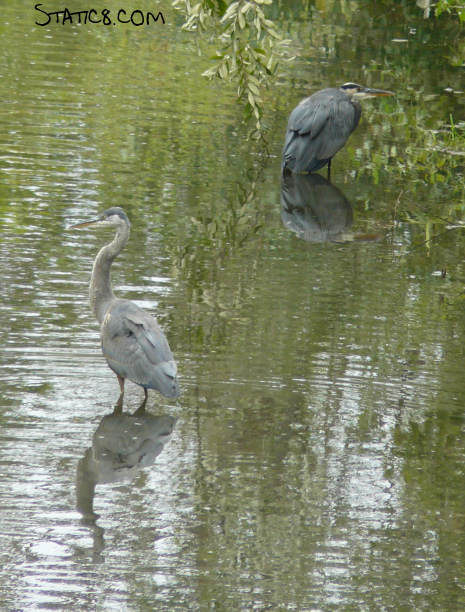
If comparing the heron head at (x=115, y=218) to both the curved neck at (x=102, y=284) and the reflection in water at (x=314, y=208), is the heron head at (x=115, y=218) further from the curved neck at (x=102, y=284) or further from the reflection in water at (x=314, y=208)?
the reflection in water at (x=314, y=208)

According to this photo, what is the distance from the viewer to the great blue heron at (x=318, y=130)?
1323 centimetres

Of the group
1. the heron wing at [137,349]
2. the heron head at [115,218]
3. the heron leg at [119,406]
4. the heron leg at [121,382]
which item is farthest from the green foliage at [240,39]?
the heron leg at [119,406]

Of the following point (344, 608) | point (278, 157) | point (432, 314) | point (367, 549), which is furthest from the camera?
point (278, 157)

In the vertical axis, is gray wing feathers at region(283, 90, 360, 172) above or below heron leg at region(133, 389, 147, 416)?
above

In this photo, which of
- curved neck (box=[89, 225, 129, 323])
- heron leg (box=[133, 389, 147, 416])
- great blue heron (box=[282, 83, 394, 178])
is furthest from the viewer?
great blue heron (box=[282, 83, 394, 178])

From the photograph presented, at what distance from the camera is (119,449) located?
6.94m

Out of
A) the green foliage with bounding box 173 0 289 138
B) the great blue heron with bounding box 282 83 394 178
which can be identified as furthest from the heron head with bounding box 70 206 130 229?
the great blue heron with bounding box 282 83 394 178

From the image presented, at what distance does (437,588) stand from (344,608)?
1.77 feet

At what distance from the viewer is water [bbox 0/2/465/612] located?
5.69m

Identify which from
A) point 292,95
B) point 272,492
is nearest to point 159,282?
point 272,492

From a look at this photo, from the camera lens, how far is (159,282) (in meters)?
9.62

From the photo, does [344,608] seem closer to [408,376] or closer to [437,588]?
[437,588]

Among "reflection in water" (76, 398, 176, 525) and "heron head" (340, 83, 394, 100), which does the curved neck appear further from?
"heron head" (340, 83, 394, 100)

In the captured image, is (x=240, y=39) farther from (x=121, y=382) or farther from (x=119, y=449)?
(x=119, y=449)
